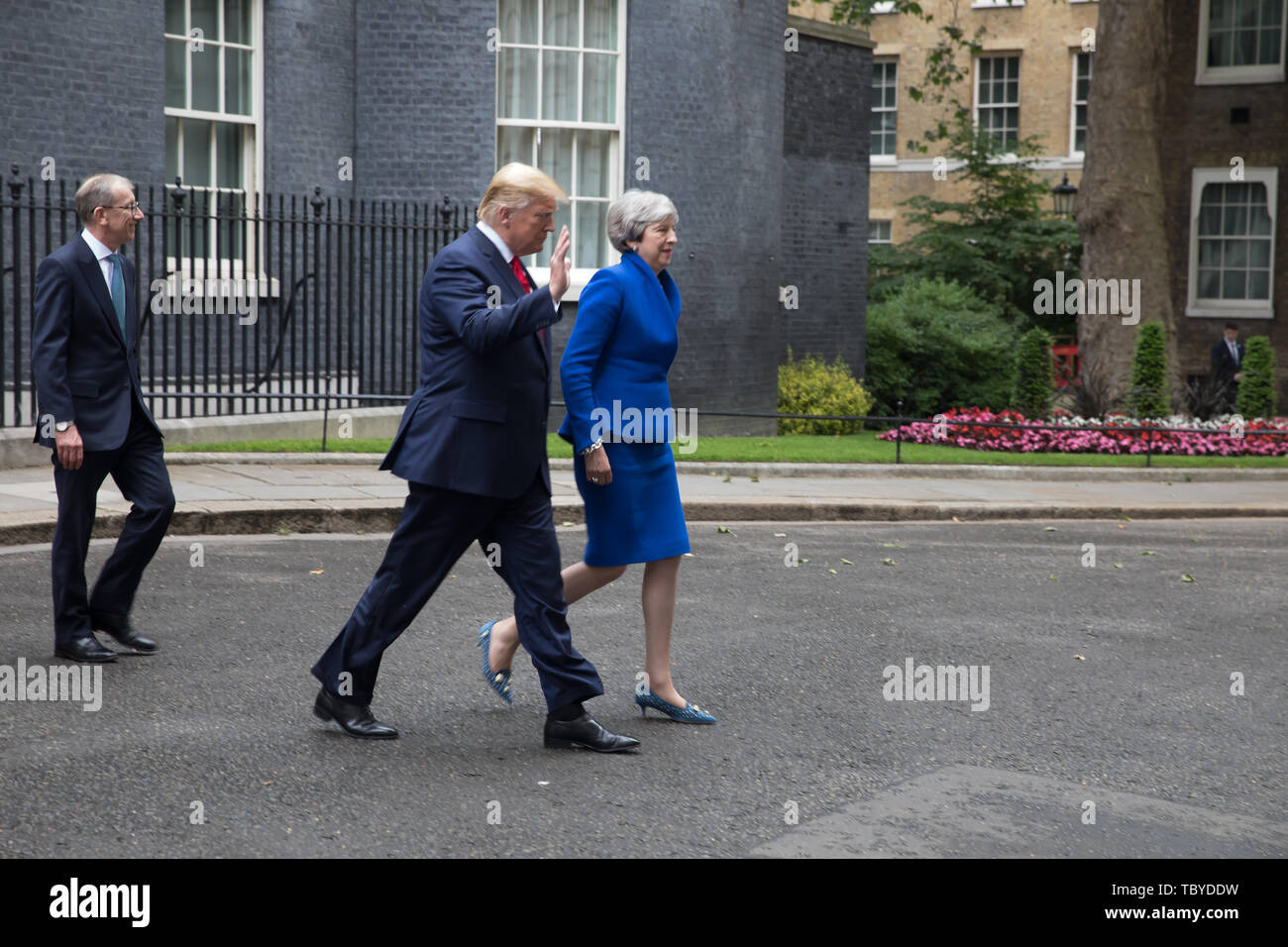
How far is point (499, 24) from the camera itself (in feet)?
55.6

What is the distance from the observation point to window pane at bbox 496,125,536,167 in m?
17.1

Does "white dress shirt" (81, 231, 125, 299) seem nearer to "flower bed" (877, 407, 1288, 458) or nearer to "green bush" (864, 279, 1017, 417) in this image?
"flower bed" (877, 407, 1288, 458)

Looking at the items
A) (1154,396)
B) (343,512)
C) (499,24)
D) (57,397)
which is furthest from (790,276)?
(57,397)

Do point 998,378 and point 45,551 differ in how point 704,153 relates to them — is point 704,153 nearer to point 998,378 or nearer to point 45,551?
point 998,378

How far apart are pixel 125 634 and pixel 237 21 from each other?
1095cm

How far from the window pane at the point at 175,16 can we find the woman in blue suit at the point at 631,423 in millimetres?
11214

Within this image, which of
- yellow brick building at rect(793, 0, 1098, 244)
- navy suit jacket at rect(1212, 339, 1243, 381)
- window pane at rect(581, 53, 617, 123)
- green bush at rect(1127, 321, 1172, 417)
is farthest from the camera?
yellow brick building at rect(793, 0, 1098, 244)

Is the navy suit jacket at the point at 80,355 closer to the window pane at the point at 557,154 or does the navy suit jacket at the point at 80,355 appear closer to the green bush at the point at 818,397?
the window pane at the point at 557,154

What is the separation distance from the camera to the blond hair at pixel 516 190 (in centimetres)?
507

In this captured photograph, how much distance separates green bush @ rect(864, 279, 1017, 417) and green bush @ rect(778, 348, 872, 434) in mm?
1772

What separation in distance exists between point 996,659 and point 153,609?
408 cm

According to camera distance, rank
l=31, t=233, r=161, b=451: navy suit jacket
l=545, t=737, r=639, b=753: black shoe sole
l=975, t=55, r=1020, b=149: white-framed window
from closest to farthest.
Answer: l=545, t=737, r=639, b=753: black shoe sole → l=31, t=233, r=161, b=451: navy suit jacket → l=975, t=55, r=1020, b=149: white-framed window

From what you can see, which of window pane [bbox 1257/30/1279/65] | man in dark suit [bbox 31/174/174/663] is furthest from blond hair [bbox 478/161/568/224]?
window pane [bbox 1257/30/1279/65]
